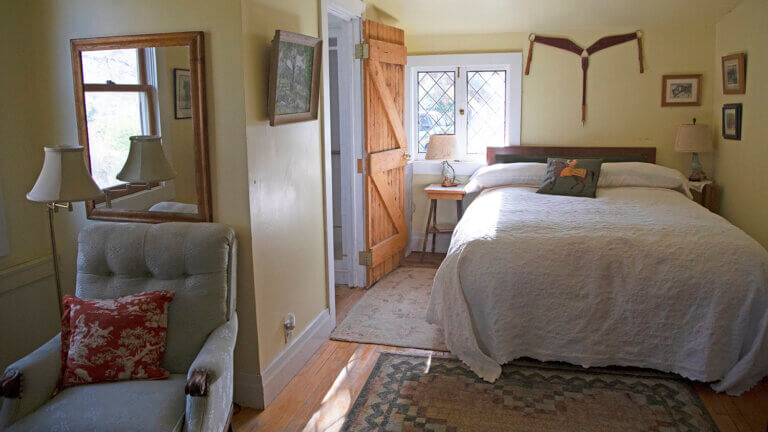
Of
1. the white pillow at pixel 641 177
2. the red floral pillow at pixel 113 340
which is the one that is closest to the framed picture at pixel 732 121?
the white pillow at pixel 641 177

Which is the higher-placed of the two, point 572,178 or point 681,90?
point 681,90

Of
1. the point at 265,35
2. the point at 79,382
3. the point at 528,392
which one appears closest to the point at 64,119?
the point at 265,35

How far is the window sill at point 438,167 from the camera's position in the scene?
556 cm

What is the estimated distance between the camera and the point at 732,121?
179 inches

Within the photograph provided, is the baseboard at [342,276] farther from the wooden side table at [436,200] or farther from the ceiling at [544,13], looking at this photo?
the ceiling at [544,13]

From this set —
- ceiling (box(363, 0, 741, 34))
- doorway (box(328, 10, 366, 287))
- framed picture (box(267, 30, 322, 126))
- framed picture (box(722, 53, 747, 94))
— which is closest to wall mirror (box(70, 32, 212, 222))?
framed picture (box(267, 30, 322, 126))

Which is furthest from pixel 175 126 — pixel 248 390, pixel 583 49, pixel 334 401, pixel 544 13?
pixel 583 49

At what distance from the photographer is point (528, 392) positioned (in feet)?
9.71

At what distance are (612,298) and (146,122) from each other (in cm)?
241

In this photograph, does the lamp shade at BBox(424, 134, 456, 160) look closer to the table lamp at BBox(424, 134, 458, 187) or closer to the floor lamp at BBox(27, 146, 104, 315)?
the table lamp at BBox(424, 134, 458, 187)

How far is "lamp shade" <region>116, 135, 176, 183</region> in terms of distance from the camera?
2707mm

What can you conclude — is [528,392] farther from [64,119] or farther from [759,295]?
[64,119]

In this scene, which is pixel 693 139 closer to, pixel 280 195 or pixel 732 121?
pixel 732 121

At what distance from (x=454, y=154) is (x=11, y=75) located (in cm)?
327
